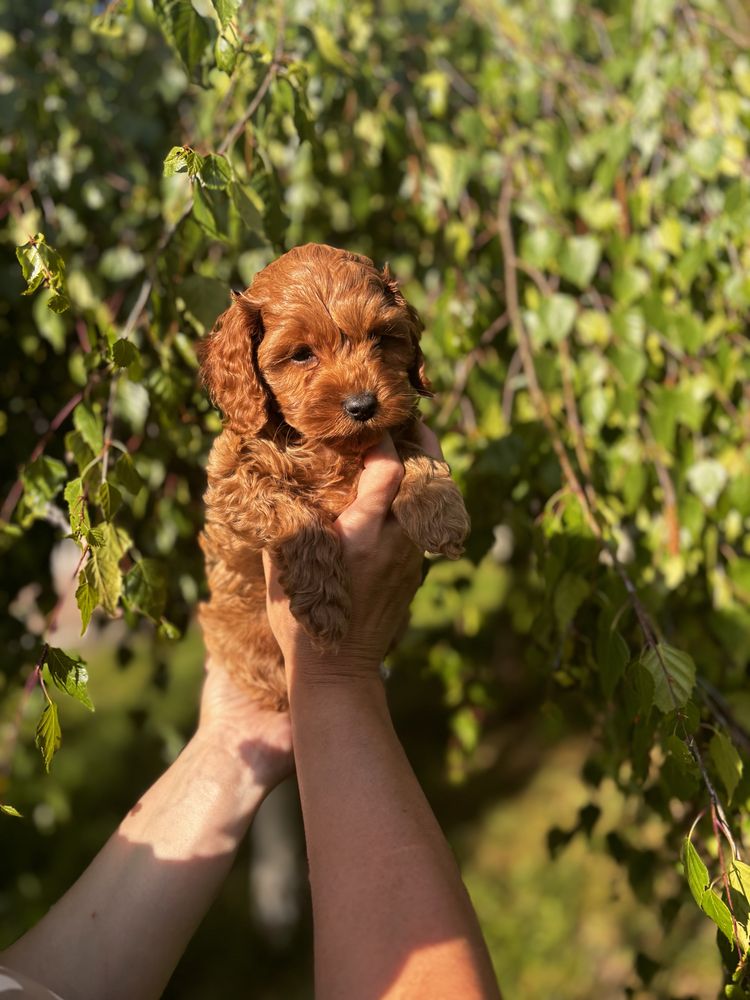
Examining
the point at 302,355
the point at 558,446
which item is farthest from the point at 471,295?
the point at 302,355

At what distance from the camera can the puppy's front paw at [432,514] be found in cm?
192

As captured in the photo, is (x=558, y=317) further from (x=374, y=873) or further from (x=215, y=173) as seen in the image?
(x=374, y=873)

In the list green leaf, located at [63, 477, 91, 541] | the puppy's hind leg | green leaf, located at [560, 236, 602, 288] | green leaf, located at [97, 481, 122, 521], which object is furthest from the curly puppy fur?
green leaf, located at [560, 236, 602, 288]

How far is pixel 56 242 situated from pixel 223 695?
5.06 feet

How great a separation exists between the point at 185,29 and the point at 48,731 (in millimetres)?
1393

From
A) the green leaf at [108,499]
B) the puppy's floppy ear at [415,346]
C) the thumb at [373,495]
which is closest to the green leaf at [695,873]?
the thumb at [373,495]

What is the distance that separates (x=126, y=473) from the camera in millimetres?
2002

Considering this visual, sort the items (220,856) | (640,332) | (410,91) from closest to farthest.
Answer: (220,856)
(640,332)
(410,91)

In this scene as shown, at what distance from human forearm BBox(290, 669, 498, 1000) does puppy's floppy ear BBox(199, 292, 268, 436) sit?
0.61m

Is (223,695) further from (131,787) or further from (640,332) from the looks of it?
(131,787)

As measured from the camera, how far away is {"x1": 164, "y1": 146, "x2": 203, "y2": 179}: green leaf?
5.33 ft

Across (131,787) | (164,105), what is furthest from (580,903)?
(164,105)

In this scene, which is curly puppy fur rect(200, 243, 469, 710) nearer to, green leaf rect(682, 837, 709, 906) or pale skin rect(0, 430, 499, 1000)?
pale skin rect(0, 430, 499, 1000)

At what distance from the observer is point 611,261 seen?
→ 10.0 ft
